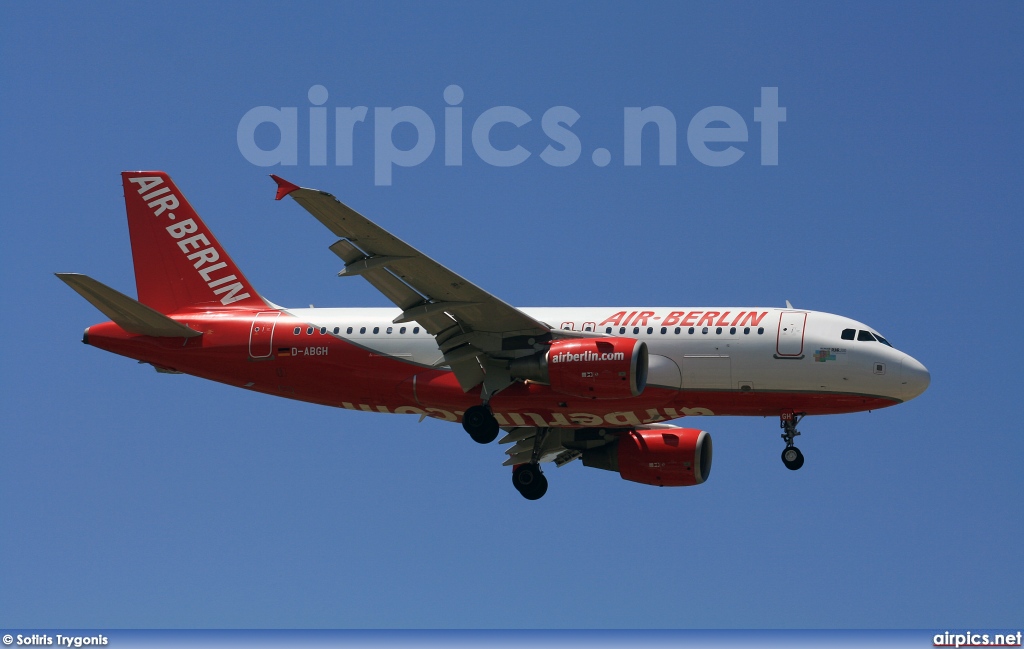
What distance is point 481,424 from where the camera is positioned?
46125 millimetres

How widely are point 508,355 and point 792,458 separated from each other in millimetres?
8630

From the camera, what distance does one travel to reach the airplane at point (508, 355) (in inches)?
1745

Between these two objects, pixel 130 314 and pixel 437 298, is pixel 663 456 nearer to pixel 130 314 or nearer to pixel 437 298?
pixel 437 298

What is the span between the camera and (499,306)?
44.8 meters

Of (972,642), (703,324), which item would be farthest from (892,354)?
(972,642)

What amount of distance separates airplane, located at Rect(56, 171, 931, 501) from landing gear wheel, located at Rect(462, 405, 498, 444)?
0.13 ft

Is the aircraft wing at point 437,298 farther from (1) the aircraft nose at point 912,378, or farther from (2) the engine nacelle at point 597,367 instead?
(1) the aircraft nose at point 912,378

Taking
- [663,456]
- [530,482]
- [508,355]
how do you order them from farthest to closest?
[663,456]
[530,482]
[508,355]

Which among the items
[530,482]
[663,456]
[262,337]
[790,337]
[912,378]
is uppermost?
[262,337]

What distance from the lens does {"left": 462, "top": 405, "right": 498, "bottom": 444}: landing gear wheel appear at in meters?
46.2

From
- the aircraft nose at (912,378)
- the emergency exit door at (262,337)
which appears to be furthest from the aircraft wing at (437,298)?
the aircraft nose at (912,378)

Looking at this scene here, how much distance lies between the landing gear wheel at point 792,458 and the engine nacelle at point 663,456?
217 inches

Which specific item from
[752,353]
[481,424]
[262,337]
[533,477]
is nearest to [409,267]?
[481,424]

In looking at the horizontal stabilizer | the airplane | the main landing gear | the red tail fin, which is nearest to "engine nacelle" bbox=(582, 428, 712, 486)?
the airplane
